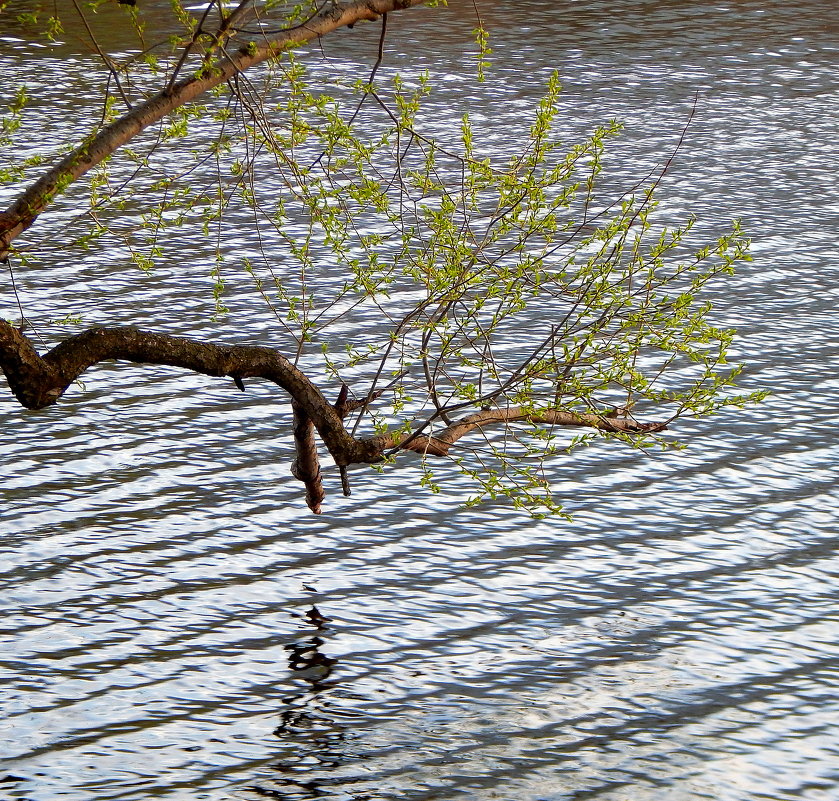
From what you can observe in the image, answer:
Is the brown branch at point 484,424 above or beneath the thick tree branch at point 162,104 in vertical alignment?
beneath

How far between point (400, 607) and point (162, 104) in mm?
4994

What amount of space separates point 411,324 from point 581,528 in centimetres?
453

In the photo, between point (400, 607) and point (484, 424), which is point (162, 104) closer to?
point (484, 424)

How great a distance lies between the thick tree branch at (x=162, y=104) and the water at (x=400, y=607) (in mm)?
3864

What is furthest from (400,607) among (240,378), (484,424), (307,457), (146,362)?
(146,362)

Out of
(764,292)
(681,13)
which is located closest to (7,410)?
(764,292)

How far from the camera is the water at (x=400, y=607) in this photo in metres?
10.5

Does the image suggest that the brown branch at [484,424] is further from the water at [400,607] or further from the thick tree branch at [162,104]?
the thick tree branch at [162,104]

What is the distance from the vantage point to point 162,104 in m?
9.98

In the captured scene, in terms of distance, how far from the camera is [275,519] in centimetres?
1439

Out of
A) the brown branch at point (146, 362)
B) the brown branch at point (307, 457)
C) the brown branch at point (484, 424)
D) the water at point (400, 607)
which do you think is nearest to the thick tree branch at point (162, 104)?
the brown branch at point (146, 362)

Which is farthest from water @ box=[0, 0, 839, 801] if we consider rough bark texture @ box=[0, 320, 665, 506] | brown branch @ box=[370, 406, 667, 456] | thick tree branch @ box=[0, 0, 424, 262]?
thick tree branch @ box=[0, 0, 424, 262]

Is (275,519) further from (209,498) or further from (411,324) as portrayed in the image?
(411,324)

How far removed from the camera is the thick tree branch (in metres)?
9.63
